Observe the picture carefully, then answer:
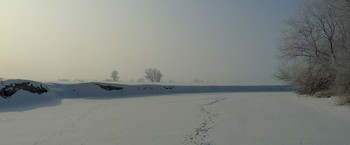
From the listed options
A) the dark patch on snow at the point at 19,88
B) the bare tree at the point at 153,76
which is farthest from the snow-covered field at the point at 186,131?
the bare tree at the point at 153,76

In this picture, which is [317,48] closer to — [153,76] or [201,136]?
[201,136]

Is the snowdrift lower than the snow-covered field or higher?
higher

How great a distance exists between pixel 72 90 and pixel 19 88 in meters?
6.13

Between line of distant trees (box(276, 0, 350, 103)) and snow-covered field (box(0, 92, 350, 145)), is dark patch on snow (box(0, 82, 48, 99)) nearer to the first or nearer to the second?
snow-covered field (box(0, 92, 350, 145))

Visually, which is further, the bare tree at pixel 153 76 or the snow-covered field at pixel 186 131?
the bare tree at pixel 153 76

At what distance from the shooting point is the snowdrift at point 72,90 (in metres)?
16.9

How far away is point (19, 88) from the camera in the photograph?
18.2 metres

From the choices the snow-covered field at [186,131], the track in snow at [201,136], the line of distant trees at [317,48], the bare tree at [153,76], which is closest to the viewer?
the track in snow at [201,136]

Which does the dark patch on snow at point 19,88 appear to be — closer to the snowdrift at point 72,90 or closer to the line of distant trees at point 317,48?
the snowdrift at point 72,90

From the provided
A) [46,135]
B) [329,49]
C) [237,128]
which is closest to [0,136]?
[46,135]

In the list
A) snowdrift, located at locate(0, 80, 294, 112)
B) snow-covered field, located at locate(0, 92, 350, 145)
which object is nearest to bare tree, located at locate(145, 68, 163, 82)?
snowdrift, located at locate(0, 80, 294, 112)

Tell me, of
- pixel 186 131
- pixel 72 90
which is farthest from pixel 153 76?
pixel 186 131

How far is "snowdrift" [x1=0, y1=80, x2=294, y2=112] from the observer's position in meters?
16.9

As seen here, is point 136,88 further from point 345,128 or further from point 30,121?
point 345,128
